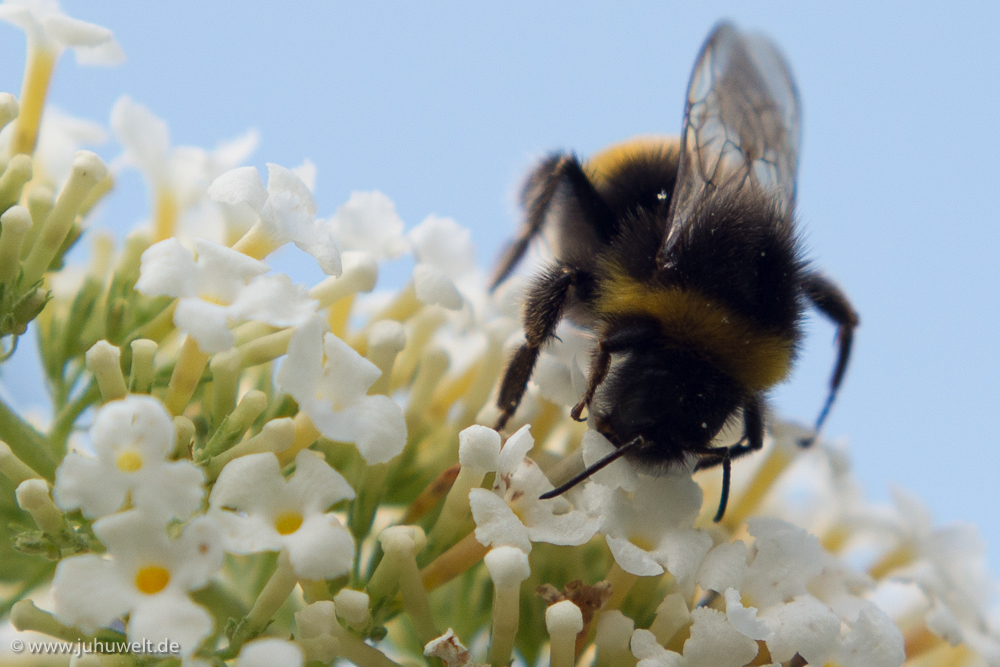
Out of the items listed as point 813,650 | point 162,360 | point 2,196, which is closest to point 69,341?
point 162,360

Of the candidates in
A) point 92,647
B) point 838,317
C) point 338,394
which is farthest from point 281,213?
point 838,317

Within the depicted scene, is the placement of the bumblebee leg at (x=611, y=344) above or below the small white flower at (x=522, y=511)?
above

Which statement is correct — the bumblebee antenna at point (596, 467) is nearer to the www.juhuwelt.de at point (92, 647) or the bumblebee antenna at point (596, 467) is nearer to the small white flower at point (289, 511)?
the small white flower at point (289, 511)

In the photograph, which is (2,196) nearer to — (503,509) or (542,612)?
(503,509)

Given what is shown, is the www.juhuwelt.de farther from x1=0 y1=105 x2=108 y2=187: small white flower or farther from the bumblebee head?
x1=0 y1=105 x2=108 y2=187: small white flower

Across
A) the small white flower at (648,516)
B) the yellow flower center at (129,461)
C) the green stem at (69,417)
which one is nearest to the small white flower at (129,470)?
the yellow flower center at (129,461)

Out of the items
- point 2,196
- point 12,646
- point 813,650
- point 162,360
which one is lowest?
point 12,646
